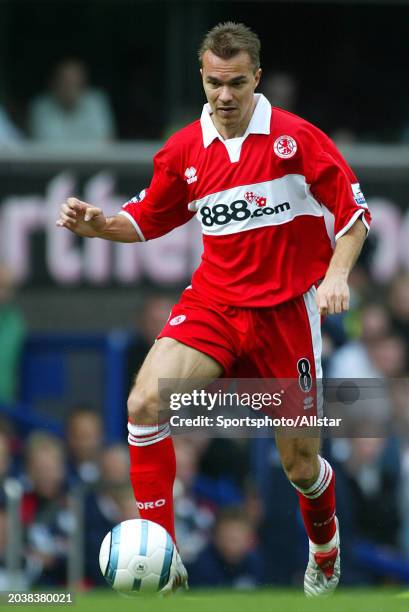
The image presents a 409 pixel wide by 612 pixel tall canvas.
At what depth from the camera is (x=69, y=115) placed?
44.8ft

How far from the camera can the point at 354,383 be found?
943 centimetres

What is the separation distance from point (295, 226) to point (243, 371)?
766 mm

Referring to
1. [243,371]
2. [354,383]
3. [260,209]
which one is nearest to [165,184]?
[260,209]

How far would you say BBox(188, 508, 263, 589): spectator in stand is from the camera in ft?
34.5

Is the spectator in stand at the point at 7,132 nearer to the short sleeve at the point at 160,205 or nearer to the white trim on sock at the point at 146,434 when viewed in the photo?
the short sleeve at the point at 160,205

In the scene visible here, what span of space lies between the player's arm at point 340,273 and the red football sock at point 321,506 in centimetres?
123

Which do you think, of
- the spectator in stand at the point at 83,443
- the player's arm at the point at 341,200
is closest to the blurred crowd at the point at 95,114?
the spectator in stand at the point at 83,443

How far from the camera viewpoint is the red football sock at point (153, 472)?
292 inches

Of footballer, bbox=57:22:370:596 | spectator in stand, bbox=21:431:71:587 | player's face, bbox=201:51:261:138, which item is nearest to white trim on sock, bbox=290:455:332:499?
footballer, bbox=57:22:370:596

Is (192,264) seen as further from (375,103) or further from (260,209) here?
(260,209)

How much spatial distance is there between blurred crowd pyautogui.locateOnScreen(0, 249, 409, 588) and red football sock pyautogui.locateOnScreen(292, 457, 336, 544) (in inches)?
57.5

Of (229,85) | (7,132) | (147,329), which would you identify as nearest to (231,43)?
(229,85)

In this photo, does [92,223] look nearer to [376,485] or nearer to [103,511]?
[103,511]

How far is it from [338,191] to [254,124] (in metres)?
0.54
